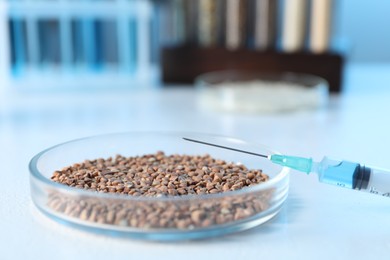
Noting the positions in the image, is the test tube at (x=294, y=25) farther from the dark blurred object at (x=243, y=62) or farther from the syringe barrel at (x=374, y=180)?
the syringe barrel at (x=374, y=180)

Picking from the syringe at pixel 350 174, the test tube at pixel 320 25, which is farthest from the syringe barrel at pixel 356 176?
the test tube at pixel 320 25

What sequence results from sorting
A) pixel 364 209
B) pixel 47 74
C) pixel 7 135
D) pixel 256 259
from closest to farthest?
1. pixel 256 259
2. pixel 364 209
3. pixel 7 135
4. pixel 47 74

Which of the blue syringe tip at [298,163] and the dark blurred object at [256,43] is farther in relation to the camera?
the dark blurred object at [256,43]

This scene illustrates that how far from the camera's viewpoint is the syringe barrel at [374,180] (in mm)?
527

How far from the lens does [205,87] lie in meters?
1.04

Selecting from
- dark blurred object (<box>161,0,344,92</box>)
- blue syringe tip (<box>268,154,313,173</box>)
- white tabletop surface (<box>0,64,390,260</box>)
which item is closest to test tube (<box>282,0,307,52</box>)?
dark blurred object (<box>161,0,344,92</box>)

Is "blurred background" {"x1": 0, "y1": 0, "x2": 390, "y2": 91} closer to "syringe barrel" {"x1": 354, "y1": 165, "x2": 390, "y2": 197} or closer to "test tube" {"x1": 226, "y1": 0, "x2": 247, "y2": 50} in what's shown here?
"test tube" {"x1": 226, "y1": 0, "x2": 247, "y2": 50}

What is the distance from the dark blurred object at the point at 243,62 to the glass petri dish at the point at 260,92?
4cm

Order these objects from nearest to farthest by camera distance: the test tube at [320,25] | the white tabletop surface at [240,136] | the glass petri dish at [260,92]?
1. the white tabletop surface at [240,136]
2. the glass petri dish at [260,92]
3. the test tube at [320,25]

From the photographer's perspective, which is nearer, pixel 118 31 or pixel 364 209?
pixel 364 209

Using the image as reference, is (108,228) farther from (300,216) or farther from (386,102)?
(386,102)

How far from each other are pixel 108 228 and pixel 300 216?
17 cm

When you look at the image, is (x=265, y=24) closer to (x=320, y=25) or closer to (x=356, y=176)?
(x=320, y=25)

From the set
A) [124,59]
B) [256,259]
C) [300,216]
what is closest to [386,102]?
[124,59]
